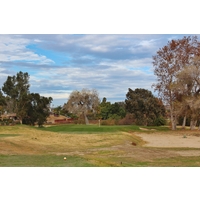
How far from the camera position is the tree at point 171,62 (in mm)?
26703

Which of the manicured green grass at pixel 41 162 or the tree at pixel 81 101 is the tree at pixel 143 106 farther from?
the manicured green grass at pixel 41 162

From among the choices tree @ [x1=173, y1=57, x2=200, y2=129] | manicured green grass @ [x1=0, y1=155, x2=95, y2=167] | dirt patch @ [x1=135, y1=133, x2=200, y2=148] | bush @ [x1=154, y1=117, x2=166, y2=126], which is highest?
tree @ [x1=173, y1=57, x2=200, y2=129]

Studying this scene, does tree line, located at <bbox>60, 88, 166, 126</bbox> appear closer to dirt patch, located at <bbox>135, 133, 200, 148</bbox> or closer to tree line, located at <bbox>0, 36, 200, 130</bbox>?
tree line, located at <bbox>0, 36, 200, 130</bbox>

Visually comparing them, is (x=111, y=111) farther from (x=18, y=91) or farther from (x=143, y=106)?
(x=18, y=91)

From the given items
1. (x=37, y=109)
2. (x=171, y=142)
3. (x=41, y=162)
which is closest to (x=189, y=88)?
(x=171, y=142)

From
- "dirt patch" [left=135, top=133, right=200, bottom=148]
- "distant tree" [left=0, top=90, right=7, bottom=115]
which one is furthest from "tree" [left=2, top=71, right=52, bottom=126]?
"dirt patch" [left=135, top=133, right=200, bottom=148]

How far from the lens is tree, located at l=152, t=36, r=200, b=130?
87.6 ft

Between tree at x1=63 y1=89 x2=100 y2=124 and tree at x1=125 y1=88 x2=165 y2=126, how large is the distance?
3.75 meters

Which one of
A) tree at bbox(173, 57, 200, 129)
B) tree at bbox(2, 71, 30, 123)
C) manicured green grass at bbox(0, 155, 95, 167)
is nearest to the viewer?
manicured green grass at bbox(0, 155, 95, 167)

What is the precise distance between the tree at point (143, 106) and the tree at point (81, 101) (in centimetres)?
375
